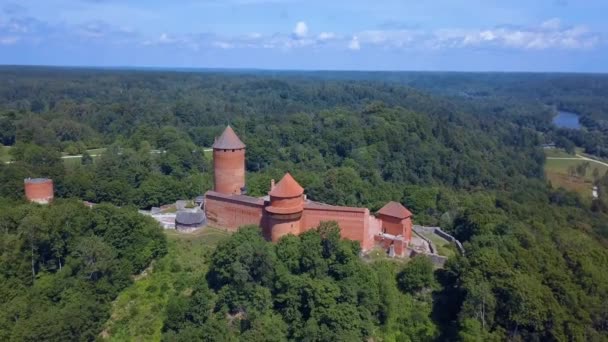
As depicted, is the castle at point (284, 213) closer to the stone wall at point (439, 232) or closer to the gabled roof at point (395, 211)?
the gabled roof at point (395, 211)

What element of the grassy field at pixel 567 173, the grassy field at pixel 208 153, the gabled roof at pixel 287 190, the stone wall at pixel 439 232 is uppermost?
the gabled roof at pixel 287 190

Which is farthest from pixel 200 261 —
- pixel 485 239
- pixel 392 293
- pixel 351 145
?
pixel 351 145

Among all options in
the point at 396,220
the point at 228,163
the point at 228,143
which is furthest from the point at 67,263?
the point at 396,220

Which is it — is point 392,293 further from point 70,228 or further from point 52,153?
point 52,153

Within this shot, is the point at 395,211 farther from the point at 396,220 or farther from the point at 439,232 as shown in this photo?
the point at 439,232

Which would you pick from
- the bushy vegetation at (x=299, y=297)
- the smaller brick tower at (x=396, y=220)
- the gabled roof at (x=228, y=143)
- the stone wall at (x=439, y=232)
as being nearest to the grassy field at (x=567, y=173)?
the stone wall at (x=439, y=232)

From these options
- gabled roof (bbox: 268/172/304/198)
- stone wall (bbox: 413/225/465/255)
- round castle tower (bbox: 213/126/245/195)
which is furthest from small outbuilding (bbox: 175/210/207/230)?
stone wall (bbox: 413/225/465/255)
